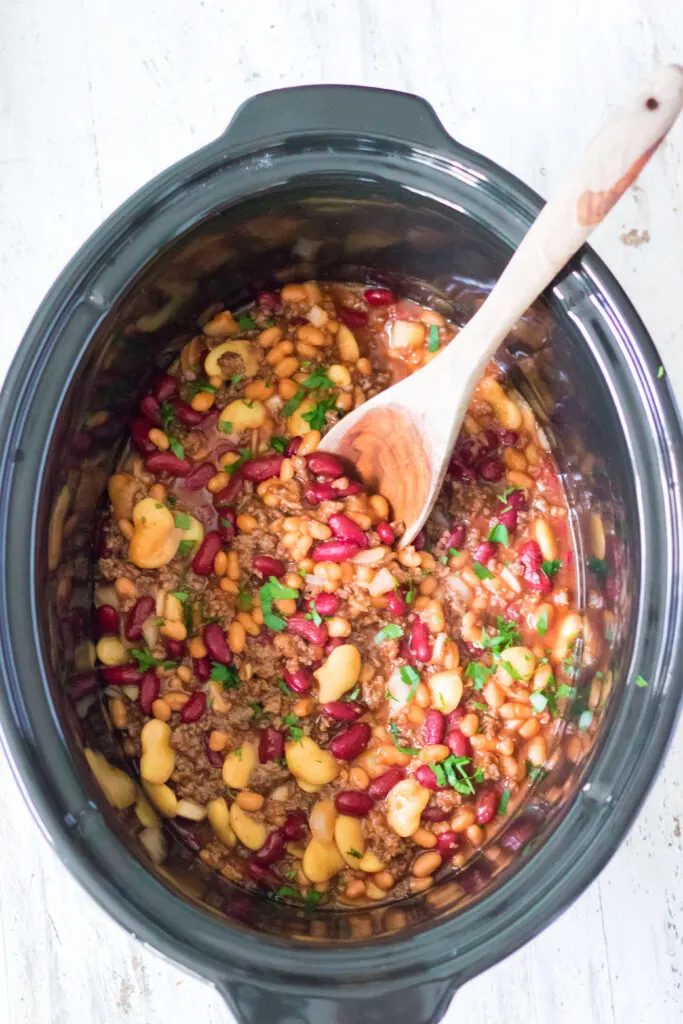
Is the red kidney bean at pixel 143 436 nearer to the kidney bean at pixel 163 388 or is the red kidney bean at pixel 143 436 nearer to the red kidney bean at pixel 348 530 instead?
the kidney bean at pixel 163 388

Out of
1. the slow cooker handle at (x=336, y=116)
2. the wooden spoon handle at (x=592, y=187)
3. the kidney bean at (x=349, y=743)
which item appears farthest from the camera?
the kidney bean at (x=349, y=743)

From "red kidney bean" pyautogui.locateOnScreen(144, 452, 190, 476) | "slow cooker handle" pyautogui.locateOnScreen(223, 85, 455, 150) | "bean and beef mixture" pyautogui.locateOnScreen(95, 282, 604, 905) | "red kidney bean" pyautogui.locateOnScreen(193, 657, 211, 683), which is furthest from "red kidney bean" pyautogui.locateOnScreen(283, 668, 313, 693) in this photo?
"slow cooker handle" pyautogui.locateOnScreen(223, 85, 455, 150)

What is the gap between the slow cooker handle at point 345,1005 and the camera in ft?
3.30

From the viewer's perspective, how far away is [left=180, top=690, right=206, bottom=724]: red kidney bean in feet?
4.11

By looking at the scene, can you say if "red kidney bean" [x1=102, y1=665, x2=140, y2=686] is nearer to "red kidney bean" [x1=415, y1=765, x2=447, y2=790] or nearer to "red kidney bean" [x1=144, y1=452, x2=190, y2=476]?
"red kidney bean" [x1=144, y1=452, x2=190, y2=476]

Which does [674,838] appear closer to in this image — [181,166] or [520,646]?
[520,646]

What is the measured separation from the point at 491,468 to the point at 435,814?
48 centimetres

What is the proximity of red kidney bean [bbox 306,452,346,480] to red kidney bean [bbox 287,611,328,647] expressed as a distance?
20 cm

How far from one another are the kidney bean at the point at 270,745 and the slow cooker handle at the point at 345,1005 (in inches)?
12.1

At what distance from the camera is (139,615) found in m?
1.27

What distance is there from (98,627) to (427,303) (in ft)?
2.19

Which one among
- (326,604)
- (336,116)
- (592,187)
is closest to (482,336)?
(592,187)

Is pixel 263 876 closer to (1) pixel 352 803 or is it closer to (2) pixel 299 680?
(1) pixel 352 803

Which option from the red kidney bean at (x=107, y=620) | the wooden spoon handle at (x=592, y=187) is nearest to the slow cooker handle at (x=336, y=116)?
the wooden spoon handle at (x=592, y=187)
